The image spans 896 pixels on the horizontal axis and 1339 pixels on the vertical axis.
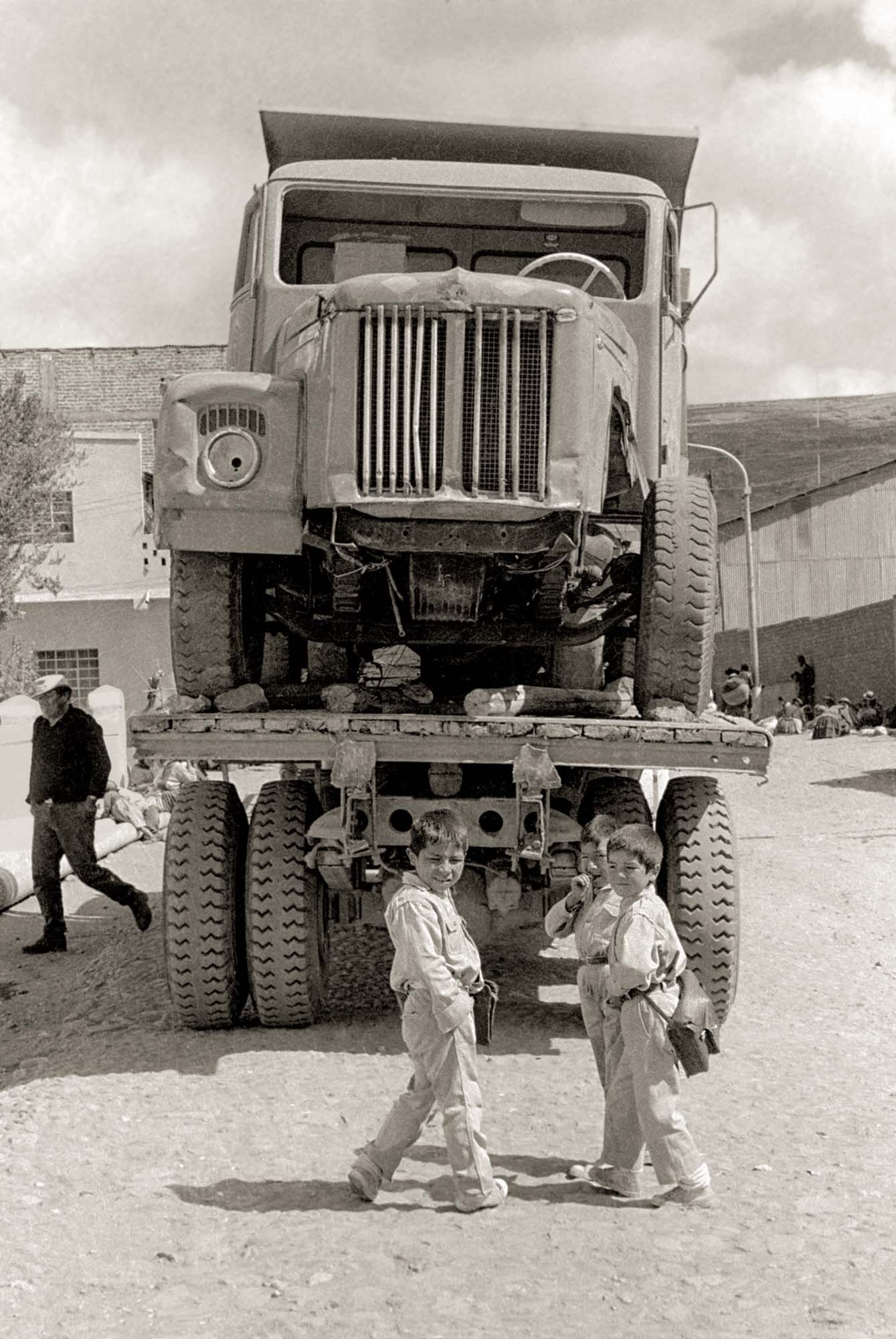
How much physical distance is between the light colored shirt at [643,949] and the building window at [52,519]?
83.7 feet

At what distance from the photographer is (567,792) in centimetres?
723

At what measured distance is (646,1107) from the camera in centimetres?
457

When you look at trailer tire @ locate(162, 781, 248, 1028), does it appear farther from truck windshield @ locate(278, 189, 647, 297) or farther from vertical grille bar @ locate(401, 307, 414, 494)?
truck windshield @ locate(278, 189, 647, 297)

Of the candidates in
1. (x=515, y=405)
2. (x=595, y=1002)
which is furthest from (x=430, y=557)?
(x=595, y=1002)

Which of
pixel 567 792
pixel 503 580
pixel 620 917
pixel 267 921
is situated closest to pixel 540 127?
pixel 503 580

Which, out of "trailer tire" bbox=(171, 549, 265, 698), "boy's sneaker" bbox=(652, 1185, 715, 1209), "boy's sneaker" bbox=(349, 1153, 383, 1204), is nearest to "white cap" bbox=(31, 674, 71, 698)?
"trailer tire" bbox=(171, 549, 265, 698)

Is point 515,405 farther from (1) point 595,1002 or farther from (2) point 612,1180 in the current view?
(2) point 612,1180

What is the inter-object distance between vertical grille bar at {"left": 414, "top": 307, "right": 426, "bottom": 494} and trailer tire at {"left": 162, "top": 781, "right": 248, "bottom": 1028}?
70.8 inches

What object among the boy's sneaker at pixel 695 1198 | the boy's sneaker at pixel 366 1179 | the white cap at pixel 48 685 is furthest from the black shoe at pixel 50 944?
the boy's sneaker at pixel 695 1198

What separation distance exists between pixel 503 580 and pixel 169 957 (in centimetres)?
220

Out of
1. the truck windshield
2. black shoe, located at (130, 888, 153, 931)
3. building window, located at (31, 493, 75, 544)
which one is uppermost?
building window, located at (31, 493, 75, 544)

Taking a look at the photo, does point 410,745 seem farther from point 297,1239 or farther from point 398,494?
point 297,1239

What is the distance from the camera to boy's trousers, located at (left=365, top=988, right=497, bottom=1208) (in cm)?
448

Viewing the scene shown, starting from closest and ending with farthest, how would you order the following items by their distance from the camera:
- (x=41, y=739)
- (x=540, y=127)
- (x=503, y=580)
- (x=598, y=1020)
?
(x=598, y=1020), (x=503, y=580), (x=540, y=127), (x=41, y=739)
